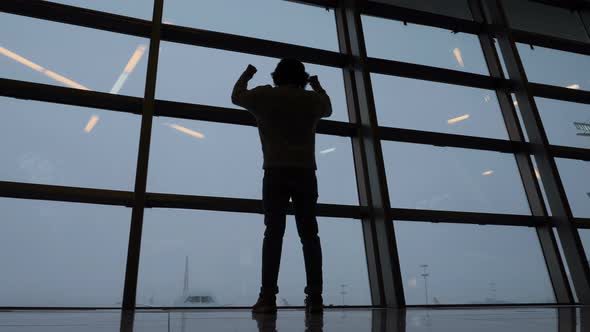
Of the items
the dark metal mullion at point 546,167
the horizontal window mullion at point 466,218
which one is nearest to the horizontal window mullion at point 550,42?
the dark metal mullion at point 546,167

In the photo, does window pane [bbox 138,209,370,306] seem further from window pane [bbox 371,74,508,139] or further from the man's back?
the man's back

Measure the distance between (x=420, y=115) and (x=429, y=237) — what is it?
1131 mm

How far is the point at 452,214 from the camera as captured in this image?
12.3ft

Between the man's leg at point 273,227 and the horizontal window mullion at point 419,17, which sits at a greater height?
the horizontal window mullion at point 419,17

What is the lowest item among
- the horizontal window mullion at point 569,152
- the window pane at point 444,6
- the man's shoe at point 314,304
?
the man's shoe at point 314,304

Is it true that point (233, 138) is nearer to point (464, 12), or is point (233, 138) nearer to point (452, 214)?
point (452, 214)

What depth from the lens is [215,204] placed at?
323 cm

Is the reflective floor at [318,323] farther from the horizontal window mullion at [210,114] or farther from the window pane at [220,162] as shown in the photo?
the horizontal window mullion at [210,114]

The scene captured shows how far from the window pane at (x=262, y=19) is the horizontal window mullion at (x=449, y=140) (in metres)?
1.00

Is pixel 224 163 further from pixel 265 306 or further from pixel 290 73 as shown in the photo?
pixel 265 306

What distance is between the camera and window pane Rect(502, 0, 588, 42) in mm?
5301

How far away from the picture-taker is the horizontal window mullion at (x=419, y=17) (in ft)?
14.9

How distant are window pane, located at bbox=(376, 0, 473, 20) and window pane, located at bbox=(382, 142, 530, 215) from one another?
1697 mm

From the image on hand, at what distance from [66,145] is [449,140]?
3.05 meters
